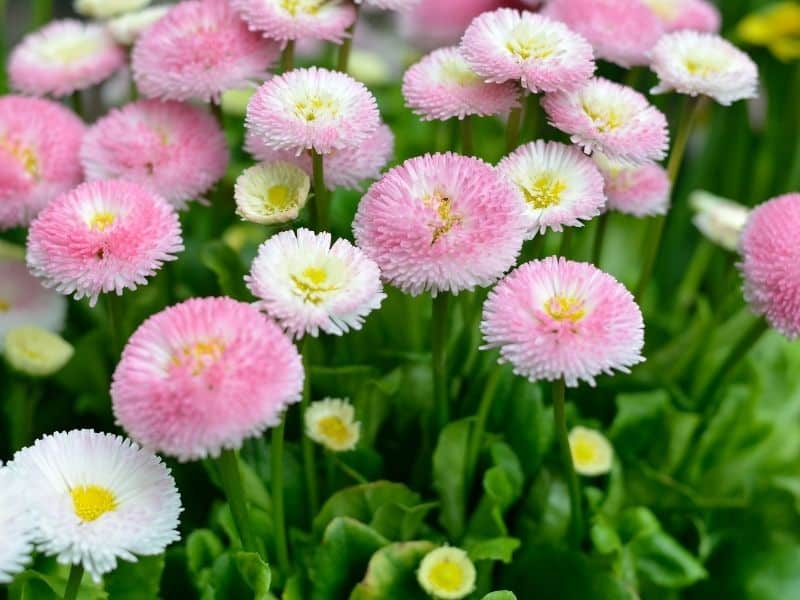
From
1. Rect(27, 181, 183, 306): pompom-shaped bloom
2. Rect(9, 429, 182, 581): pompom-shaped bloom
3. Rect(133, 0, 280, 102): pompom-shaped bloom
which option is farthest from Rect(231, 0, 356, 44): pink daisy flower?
Rect(9, 429, 182, 581): pompom-shaped bloom

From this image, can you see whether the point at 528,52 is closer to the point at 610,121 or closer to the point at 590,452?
the point at 610,121

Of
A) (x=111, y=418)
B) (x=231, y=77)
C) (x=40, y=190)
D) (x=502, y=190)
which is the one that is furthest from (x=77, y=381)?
(x=502, y=190)

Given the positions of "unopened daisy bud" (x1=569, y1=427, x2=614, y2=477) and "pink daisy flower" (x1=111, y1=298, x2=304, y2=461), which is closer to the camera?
"pink daisy flower" (x1=111, y1=298, x2=304, y2=461)

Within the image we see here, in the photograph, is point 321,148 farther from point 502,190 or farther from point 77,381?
point 77,381

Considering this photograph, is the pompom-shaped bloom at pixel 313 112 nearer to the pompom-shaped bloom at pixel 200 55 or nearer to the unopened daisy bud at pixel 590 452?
the pompom-shaped bloom at pixel 200 55

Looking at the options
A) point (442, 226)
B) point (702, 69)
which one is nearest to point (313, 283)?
point (442, 226)

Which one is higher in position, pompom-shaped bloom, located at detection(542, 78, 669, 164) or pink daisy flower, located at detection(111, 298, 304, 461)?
pompom-shaped bloom, located at detection(542, 78, 669, 164)

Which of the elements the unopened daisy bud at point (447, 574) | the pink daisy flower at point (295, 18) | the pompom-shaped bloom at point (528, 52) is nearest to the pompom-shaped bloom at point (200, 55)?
the pink daisy flower at point (295, 18)

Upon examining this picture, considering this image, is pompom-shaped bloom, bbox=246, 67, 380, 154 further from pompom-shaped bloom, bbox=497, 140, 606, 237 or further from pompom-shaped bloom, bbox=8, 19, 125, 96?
pompom-shaped bloom, bbox=8, 19, 125, 96
